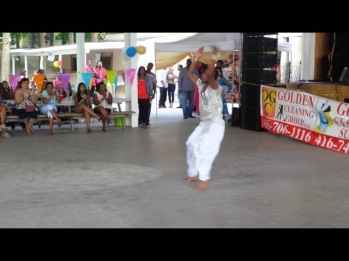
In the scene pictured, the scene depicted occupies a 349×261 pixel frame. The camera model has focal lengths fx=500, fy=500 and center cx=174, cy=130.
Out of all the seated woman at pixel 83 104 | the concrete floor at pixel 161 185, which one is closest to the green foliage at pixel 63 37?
the seated woman at pixel 83 104

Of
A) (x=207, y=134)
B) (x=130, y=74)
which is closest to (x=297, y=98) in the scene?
(x=130, y=74)

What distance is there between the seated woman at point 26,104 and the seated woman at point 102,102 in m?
1.42

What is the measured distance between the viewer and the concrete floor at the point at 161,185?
16.9 ft

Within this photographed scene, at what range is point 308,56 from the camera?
15664 millimetres

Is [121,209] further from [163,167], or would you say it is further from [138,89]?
[138,89]

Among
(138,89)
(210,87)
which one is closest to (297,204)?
(210,87)

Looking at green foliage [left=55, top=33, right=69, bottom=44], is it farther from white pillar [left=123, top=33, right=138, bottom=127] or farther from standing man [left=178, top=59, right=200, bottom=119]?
white pillar [left=123, top=33, right=138, bottom=127]

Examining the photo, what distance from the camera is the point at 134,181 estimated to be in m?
6.87

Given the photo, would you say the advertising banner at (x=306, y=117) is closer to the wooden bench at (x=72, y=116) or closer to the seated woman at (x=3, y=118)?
the wooden bench at (x=72, y=116)

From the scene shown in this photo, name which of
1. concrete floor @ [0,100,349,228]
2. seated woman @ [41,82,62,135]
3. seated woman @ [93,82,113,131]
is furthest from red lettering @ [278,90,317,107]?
seated woman @ [41,82,62,135]

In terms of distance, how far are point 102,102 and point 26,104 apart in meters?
1.83

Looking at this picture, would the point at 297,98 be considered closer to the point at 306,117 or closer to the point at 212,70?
the point at 306,117
